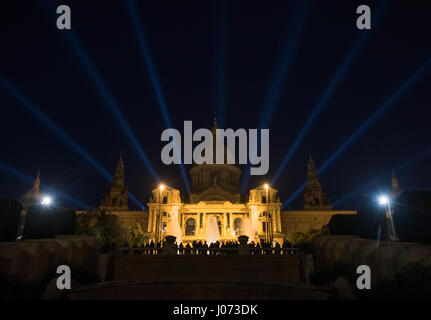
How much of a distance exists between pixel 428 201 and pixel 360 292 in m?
4.44

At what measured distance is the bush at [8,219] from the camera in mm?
12402

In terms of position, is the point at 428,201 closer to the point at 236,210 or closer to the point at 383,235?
the point at 383,235

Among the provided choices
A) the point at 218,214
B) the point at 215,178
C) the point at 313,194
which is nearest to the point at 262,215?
the point at 218,214

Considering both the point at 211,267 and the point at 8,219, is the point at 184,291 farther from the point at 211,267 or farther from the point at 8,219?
the point at 8,219

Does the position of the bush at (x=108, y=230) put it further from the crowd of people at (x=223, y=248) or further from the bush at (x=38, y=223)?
the bush at (x=38, y=223)

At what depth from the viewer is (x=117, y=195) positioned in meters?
57.9

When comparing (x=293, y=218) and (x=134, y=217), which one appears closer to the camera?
(x=293, y=218)

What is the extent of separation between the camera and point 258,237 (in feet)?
156

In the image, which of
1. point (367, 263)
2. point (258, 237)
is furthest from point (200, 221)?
point (367, 263)

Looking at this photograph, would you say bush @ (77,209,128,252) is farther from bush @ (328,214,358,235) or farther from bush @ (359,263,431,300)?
bush @ (359,263,431,300)

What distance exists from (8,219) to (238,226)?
42.2 m

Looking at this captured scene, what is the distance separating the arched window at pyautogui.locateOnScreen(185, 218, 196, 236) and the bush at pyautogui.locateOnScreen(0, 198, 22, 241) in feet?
130
